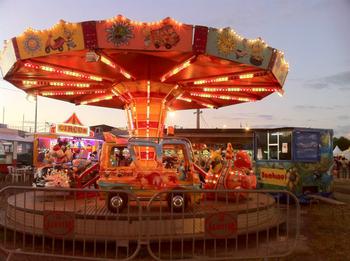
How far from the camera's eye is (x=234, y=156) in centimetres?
1209

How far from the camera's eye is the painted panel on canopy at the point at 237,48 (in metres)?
9.78

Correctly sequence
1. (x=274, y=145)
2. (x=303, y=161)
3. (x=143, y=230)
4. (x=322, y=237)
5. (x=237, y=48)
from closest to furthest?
(x=143, y=230) → (x=322, y=237) → (x=237, y=48) → (x=303, y=161) → (x=274, y=145)

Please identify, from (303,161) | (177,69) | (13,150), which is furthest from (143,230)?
(13,150)

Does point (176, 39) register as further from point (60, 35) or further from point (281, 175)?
point (281, 175)

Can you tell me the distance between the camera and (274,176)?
15.6 m

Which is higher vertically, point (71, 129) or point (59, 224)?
point (71, 129)

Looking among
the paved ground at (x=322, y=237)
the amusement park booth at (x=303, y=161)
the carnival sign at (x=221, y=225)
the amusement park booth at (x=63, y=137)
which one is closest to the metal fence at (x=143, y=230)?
the carnival sign at (x=221, y=225)

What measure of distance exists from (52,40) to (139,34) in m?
2.13

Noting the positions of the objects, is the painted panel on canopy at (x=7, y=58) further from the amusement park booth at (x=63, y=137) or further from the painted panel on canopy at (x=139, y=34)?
the amusement park booth at (x=63, y=137)

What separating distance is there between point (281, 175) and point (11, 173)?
14685 mm

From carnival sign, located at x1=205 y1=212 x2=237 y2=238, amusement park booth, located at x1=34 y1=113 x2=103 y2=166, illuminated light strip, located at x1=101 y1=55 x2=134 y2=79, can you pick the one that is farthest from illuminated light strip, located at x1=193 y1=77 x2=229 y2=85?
amusement park booth, located at x1=34 y1=113 x2=103 y2=166

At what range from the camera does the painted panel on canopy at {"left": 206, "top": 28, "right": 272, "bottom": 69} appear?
385 inches

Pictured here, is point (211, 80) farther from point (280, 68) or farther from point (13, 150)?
point (13, 150)

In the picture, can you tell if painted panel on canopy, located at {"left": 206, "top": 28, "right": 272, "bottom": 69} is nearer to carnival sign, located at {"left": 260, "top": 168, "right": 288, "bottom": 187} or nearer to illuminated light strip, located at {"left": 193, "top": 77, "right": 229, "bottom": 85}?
illuminated light strip, located at {"left": 193, "top": 77, "right": 229, "bottom": 85}
